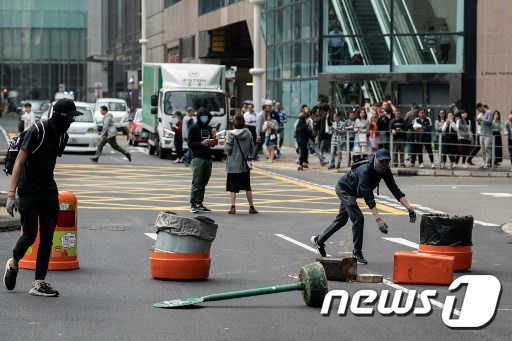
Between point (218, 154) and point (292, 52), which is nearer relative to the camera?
point (218, 154)

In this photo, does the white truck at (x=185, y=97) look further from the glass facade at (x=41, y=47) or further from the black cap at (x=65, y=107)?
the glass facade at (x=41, y=47)

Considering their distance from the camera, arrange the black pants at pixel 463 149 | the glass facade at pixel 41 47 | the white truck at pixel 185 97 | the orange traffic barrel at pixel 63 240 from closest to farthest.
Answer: the orange traffic barrel at pixel 63 240, the black pants at pixel 463 149, the white truck at pixel 185 97, the glass facade at pixel 41 47

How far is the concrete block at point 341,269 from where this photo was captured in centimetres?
1233

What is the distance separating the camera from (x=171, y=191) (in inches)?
994

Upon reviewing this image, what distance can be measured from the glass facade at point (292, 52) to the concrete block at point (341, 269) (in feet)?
104

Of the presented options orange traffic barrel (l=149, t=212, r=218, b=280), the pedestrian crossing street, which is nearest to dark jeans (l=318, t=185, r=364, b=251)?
orange traffic barrel (l=149, t=212, r=218, b=280)

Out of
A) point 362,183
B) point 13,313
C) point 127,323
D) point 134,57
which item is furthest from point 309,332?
point 134,57

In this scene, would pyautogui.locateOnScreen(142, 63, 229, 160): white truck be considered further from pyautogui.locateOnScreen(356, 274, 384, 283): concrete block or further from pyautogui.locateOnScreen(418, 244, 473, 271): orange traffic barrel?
pyautogui.locateOnScreen(356, 274, 384, 283): concrete block

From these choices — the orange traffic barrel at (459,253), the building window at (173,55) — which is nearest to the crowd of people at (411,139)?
the orange traffic barrel at (459,253)

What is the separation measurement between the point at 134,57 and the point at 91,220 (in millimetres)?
73114

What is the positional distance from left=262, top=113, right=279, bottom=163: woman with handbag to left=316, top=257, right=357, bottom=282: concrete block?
2408 centimetres

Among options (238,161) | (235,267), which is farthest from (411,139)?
(235,267)

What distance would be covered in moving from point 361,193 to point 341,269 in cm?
188

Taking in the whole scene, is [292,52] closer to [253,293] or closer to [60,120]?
[60,120]
